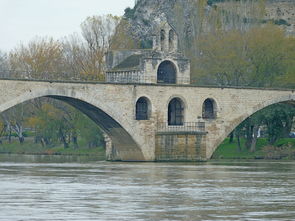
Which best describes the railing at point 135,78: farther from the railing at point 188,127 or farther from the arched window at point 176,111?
the railing at point 188,127

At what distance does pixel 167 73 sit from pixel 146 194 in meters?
33.0

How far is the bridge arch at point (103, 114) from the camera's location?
60.1 m

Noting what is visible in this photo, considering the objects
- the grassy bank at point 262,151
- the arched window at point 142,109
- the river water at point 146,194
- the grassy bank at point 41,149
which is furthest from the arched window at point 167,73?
the grassy bank at point 41,149

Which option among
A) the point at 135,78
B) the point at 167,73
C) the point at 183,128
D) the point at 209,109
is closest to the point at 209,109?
the point at 209,109

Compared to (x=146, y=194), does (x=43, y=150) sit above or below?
above

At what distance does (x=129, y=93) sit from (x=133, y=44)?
33244 mm

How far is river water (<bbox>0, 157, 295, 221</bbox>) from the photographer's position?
97.9ft

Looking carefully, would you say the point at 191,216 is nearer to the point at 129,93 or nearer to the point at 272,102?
the point at 129,93

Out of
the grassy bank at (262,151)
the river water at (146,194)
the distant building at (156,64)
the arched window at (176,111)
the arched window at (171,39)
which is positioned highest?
the arched window at (171,39)

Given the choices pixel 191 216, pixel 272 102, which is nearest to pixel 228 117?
pixel 272 102

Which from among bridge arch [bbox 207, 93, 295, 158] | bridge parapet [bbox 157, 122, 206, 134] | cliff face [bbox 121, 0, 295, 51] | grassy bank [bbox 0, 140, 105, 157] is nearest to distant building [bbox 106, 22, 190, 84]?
bridge parapet [bbox 157, 122, 206, 134]

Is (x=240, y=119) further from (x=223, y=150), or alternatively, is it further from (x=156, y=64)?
(x=223, y=150)

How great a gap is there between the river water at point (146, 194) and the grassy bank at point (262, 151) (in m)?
19.8

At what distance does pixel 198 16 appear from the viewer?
95000 millimetres
